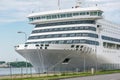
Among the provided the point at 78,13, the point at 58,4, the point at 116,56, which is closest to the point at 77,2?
the point at 58,4

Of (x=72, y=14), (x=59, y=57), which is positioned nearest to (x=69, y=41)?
(x=59, y=57)

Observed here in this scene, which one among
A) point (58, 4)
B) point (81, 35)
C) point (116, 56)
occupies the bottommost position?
point (116, 56)

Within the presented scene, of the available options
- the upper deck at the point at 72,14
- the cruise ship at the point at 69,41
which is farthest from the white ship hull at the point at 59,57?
the upper deck at the point at 72,14

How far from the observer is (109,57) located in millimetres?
74938

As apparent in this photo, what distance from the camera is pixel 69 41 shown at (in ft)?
212

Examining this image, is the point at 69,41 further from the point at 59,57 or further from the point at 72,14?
the point at 72,14

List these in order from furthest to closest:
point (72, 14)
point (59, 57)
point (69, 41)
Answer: point (72, 14)
point (69, 41)
point (59, 57)

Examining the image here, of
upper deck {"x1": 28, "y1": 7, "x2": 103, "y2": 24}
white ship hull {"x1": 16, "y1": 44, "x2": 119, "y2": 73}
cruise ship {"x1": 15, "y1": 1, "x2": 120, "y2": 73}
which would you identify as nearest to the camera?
white ship hull {"x1": 16, "y1": 44, "x2": 119, "y2": 73}

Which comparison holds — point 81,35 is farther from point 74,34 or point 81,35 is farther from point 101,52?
point 101,52

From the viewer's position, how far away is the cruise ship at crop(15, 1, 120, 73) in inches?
2425

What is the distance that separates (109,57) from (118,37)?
9187mm

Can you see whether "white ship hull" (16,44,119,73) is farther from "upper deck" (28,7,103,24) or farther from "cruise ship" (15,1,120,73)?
"upper deck" (28,7,103,24)

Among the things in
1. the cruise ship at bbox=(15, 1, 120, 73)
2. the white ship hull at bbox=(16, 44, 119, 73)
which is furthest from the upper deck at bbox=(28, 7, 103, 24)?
the white ship hull at bbox=(16, 44, 119, 73)

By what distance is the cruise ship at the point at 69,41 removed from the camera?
61.6 m
